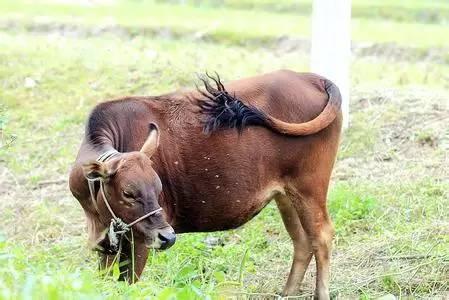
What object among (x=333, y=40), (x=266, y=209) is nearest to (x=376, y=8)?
(x=333, y=40)

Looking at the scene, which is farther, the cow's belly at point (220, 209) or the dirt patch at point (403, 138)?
the dirt patch at point (403, 138)

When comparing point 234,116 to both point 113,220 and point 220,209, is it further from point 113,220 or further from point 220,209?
point 113,220

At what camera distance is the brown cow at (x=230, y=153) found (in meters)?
6.96

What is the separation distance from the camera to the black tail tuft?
23.9ft

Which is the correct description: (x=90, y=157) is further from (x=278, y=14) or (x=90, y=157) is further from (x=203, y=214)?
(x=278, y=14)

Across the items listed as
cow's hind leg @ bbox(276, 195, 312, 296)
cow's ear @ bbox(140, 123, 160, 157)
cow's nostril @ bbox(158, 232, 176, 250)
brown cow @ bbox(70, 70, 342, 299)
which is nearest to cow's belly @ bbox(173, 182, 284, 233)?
brown cow @ bbox(70, 70, 342, 299)

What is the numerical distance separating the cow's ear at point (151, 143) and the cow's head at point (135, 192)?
0.60 feet

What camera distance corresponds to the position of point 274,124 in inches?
288

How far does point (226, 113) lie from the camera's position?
7.28m

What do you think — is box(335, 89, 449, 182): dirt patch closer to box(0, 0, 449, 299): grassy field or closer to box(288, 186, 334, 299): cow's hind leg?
box(0, 0, 449, 299): grassy field

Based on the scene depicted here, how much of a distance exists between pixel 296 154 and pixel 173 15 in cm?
1438

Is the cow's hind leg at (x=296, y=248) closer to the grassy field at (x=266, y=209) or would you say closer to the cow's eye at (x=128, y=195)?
the grassy field at (x=266, y=209)

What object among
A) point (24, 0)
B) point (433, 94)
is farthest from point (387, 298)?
point (24, 0)

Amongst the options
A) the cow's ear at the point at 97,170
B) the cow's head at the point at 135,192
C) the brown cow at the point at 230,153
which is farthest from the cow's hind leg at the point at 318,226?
the cow's ear at the point at 97,170
